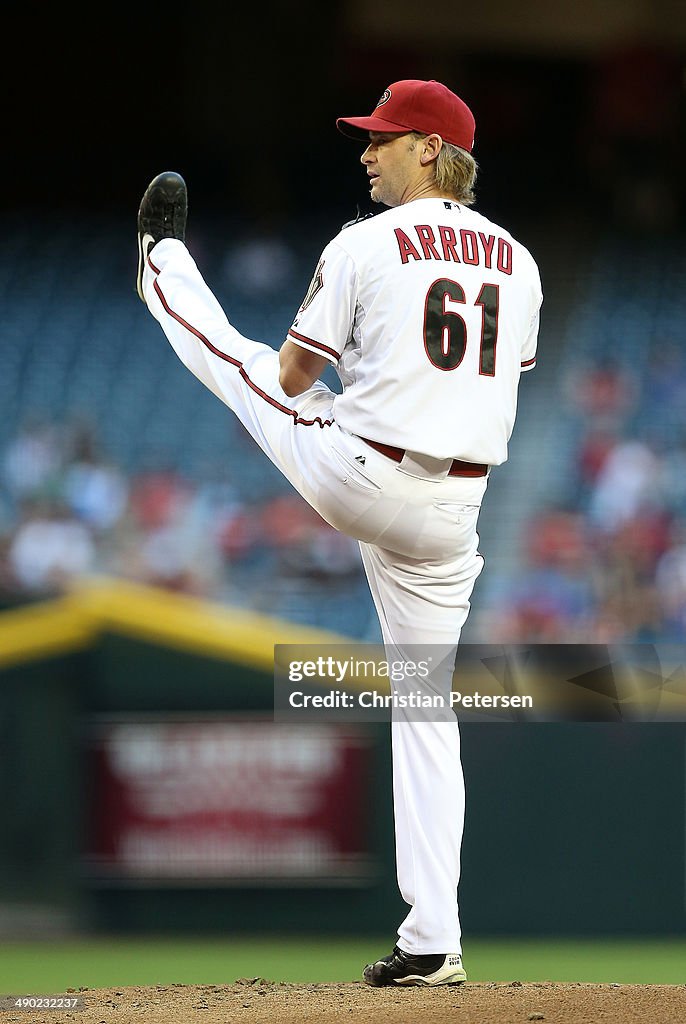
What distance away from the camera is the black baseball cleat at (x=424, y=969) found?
9.55 ft

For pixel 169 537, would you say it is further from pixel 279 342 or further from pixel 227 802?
pixel 227 802

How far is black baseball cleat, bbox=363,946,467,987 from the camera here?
2.91 metres

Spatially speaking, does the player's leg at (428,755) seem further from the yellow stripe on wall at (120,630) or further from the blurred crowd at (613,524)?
the blurred crowd at (613,524)

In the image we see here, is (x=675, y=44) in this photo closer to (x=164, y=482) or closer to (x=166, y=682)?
(x=164, y=482)

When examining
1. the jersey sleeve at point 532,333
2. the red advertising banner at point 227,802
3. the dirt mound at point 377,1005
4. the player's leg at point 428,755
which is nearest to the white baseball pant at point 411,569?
the player's leg at point 428,755

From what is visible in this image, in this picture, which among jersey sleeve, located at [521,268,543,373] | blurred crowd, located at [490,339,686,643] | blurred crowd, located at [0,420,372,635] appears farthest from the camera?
blurred crowd, located at [0,420,372,635]

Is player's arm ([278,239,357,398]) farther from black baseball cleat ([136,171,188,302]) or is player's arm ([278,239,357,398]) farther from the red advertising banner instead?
the red advertising banner

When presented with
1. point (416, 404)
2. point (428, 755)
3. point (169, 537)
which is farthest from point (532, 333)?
point (169, 537)

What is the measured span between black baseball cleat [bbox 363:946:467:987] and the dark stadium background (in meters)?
1.76

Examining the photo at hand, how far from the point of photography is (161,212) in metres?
3.37

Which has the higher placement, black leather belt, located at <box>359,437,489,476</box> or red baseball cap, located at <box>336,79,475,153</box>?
red baseball cap, located at <box>336,79,475,153</box>

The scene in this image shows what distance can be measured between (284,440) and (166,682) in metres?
2.04

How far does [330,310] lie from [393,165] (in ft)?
1.25

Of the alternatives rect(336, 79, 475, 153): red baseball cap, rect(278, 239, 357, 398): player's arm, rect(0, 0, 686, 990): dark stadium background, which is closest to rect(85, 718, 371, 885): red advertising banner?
rect(0, 0, 686, 990): dark stadium background
